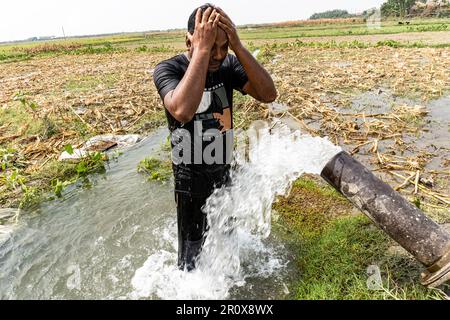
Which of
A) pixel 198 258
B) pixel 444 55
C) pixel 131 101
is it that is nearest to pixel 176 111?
pixel 198 258

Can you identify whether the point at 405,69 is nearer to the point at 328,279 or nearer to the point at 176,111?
the point at 328,279

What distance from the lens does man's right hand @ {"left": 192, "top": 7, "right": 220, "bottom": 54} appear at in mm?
1865

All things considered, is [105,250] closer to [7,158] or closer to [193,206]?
[193,206]

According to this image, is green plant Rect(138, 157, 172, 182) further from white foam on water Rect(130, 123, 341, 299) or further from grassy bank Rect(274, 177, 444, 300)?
grassy bank Rect(274, 177, 444, 300)

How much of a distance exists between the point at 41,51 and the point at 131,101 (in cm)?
3068

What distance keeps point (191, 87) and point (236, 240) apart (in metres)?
1.74

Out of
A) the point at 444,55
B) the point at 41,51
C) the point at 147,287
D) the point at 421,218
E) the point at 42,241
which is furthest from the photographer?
the point at 41,51

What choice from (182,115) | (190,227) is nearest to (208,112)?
(182,115)

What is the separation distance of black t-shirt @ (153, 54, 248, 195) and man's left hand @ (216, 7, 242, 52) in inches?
12.1

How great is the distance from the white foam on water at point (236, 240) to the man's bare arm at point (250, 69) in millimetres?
757

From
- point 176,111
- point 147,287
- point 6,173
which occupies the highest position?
point 176,111

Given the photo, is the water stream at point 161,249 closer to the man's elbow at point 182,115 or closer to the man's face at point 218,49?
the man's elbow at point 182,115

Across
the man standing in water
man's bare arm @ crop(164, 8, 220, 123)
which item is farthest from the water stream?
man's bare arm @ crop(164, 8, 220, 123)

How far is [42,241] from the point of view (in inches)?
150
